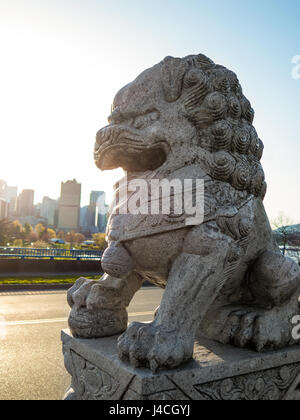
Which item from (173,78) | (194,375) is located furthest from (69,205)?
(194,375)

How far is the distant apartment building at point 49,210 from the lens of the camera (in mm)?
90325

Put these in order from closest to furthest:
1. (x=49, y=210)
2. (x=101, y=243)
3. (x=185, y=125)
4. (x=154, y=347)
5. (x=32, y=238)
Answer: (x=154, y=347) → (x=185, y=125) → (x=101, y=243) → (x=32, y=238) → (x=49, y=210)

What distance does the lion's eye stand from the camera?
1917 millimetres

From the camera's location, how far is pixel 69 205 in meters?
73.0

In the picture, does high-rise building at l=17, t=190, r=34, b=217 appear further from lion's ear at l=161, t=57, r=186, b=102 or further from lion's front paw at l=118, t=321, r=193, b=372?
lion's front paw at l=118, t=321, r=193, b=372

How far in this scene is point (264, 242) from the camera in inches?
80.9

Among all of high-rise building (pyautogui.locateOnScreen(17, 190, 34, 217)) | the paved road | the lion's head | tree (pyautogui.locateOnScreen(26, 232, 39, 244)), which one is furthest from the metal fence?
high-rise building (pyautogui.locateOnScreen(17, 190, 34, 217))

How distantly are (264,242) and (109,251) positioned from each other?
912mm

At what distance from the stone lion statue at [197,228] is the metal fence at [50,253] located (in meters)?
10.1

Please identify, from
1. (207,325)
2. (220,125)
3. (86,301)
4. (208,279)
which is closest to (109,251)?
(86,301)

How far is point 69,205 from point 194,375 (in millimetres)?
73457

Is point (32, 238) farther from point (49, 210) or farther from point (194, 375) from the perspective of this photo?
point (194, 375)
